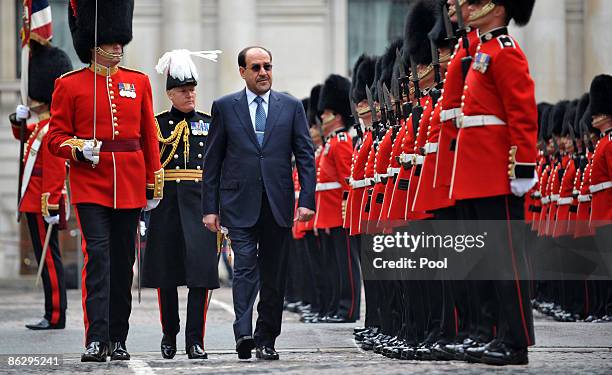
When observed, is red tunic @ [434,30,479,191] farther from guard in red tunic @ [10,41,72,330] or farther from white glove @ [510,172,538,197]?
guard in red tunic @ [10,41,72,330]

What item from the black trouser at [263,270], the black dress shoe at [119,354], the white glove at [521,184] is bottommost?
the black dress shoe at [119,354]

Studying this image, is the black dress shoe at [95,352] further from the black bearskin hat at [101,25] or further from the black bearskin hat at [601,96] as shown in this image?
the black bearskin hat at [601,96]

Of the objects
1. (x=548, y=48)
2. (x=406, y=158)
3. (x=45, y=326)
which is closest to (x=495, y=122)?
(x=406, y=158)

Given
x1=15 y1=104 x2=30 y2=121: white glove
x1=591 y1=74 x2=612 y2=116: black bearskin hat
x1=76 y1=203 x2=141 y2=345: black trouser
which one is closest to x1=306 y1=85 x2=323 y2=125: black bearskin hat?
x1=591 y1=74 x2=612 y2=116: black bearskin hat

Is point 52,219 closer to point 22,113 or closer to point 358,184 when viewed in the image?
point 22,113

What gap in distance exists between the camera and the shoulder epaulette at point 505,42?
277 inches

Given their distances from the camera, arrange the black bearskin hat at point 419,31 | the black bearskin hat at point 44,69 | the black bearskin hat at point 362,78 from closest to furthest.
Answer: the black bearskin hat at point 419,31, the black bearskin hat at point 362,78, the black bearskin hat at point 44,69

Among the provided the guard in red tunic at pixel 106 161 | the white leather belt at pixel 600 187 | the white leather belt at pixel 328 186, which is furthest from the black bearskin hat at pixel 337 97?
the guard in red tunic at pixel 106 161

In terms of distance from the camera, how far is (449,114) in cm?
746

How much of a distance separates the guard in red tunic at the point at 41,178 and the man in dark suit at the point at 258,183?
2741mm

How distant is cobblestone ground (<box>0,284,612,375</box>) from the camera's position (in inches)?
274

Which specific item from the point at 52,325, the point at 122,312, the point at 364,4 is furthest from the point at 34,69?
the point at 364,4

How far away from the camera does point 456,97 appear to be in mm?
7426

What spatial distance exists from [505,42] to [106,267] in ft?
8.11
